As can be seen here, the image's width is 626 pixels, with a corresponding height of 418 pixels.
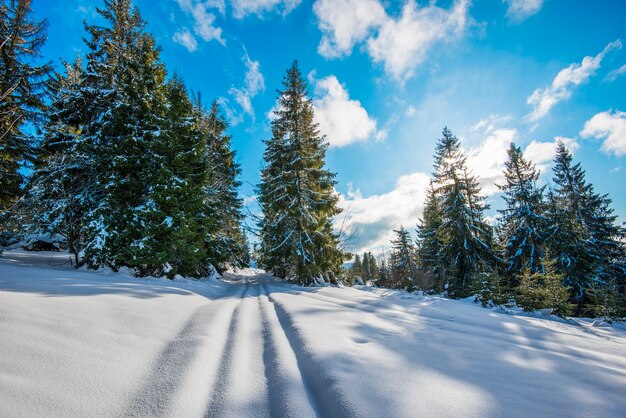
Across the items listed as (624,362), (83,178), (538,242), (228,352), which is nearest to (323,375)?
(228,352)

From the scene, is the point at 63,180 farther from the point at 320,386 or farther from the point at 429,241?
the point at 429,241

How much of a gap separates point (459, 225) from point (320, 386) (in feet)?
64.1

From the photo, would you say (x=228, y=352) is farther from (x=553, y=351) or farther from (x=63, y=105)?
(x=63, y=105)

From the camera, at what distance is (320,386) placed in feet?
4.57

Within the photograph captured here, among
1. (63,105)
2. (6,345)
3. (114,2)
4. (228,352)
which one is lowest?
(228,352)

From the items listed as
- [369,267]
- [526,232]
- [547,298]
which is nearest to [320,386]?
[547,298]

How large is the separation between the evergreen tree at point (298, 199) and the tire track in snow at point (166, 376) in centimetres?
1005

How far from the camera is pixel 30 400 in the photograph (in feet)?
3.45

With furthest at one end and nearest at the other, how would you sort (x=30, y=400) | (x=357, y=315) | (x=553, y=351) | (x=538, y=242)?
(x=538, y=242), (x=357, y=315), (x=553, y=351), (x=30, y=400)

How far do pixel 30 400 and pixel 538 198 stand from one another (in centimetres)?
2615

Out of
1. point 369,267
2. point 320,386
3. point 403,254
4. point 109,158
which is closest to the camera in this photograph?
point 320,386

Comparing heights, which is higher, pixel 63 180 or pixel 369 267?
pixel 63 180

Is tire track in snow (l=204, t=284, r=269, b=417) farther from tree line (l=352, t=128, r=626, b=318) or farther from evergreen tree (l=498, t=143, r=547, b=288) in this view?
evergreen tree (l=498, t=143, r=547, b=288)

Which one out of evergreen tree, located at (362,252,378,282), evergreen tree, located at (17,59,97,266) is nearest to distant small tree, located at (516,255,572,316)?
evergreen tree, located at (17,59,97,266)
